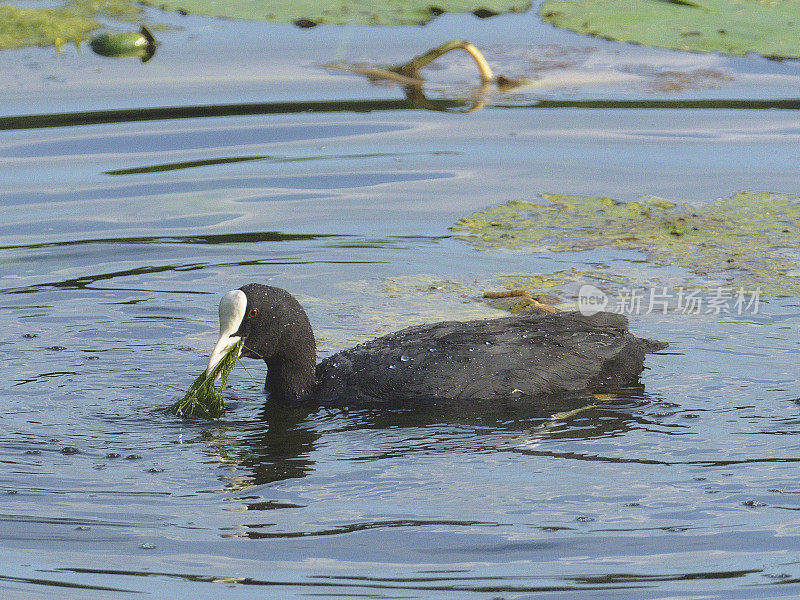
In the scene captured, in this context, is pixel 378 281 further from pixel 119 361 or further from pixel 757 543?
pixel 757 543

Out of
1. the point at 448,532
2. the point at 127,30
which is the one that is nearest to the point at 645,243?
the point at 448,532

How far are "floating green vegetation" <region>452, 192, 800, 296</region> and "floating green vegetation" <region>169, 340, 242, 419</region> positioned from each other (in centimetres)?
259

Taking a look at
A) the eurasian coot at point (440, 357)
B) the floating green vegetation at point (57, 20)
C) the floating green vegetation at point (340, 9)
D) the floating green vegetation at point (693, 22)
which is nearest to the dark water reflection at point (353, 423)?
the eurasian coot at point (440, 357)

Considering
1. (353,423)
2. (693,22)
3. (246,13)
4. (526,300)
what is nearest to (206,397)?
(353,423)

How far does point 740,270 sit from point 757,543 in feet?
10.7

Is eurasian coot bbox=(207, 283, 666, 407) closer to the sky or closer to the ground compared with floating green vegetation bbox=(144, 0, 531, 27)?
closer to the ground

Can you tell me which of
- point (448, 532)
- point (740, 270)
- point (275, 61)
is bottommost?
point (448, 532)

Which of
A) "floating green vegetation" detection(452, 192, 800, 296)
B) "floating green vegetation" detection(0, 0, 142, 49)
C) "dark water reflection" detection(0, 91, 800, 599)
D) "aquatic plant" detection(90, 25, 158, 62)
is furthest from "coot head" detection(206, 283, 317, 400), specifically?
"floating green vegetation" detection(0, 0, 142, 49)

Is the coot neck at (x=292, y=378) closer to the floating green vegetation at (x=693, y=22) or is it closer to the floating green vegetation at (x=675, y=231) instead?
the floating green vegetation at (x=675, y=231)

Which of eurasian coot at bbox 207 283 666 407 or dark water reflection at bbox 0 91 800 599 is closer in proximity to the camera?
dark water reflection at bbox 0 91 800 599

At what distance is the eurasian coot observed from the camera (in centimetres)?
618

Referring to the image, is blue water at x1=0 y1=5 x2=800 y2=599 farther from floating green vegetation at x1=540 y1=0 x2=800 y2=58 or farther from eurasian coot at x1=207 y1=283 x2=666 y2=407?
floating green vegetation at x1=540 y1=0 x2=800 y2=58

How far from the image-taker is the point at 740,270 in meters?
7.62

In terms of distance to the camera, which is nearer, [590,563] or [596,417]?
[590,563]
